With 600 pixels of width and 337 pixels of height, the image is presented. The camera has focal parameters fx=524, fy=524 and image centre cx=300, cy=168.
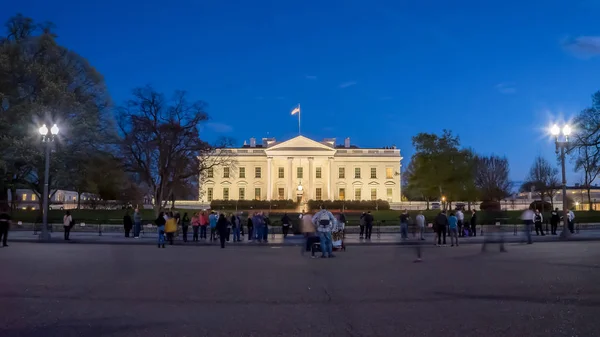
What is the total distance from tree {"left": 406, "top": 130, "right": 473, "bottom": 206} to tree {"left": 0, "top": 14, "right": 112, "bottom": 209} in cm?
4172

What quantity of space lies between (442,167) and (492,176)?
72.1 ft

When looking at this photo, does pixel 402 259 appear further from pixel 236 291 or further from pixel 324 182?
pixel 324 182

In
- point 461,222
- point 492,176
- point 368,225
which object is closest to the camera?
point 368,225

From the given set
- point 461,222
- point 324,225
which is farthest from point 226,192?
point 324,225

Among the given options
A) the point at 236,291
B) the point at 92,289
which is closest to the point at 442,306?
the point at 236,291

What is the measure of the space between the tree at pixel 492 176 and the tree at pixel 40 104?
5929 cm

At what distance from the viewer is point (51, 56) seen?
1729 inches

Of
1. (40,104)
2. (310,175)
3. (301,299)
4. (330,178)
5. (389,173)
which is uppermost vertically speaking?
(40,104)

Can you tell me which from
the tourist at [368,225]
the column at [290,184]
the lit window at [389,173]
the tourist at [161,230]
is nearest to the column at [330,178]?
the column at [290,184]

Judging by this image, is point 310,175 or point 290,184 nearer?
point 290,184

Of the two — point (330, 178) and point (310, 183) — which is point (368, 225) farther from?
point (330, 178)

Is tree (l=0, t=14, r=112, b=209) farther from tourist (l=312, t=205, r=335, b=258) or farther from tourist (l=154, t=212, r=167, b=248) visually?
tourist (l=312, t=205, r=335, b=258)

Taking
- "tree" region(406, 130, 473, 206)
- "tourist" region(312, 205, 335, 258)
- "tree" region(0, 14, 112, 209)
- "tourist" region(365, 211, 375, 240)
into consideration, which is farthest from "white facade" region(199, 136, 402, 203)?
"tourist" region(312, 205, 335, 258)

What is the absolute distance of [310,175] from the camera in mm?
94438
